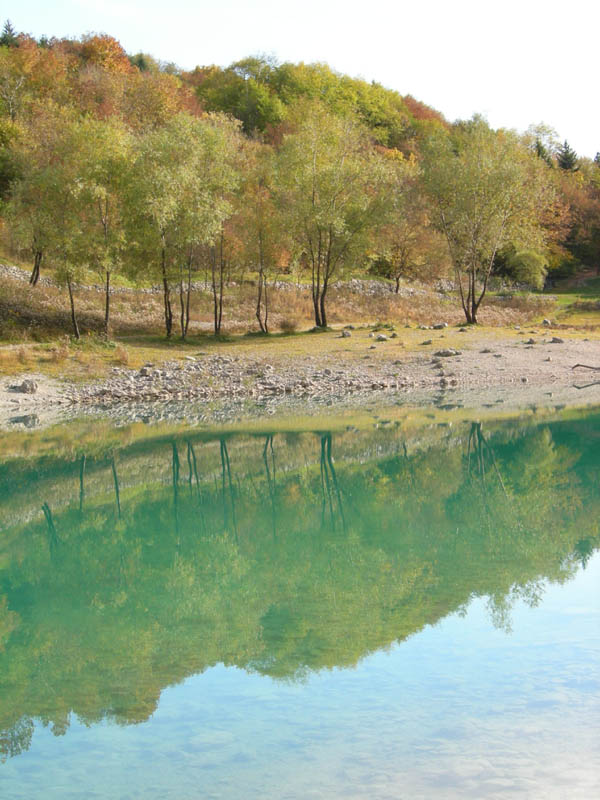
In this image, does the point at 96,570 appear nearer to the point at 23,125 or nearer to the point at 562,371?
the point at 562,371

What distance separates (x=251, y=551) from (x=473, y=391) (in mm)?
18448

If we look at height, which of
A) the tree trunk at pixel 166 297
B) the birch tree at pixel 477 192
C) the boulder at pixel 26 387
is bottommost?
the boulder at pixel 26 387

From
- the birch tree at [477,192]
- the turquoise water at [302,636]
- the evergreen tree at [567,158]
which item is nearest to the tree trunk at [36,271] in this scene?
the birch tree at [477,192]

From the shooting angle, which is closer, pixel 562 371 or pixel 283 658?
pixel 283 658

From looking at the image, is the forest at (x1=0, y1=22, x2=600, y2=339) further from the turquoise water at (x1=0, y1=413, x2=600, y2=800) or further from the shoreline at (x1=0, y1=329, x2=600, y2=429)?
the turquoise water at (x1=0, y1=413, x2=600, y2=800)

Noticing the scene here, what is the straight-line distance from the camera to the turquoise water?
5.77 m

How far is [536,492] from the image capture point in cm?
1542

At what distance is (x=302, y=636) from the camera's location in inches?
326

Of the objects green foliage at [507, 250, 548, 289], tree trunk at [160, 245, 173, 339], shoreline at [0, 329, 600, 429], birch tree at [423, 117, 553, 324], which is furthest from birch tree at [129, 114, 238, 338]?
green foliage at [507, 250, 548, 289]

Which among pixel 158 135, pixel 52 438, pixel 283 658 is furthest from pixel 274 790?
pixel 158 135

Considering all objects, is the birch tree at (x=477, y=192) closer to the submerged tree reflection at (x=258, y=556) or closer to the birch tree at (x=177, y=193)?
the birch tree at (x=177, y=193)

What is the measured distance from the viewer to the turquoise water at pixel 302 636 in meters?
5.77

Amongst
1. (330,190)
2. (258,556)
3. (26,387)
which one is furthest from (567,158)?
(258,556)

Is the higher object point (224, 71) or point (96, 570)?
point (224, 71)
